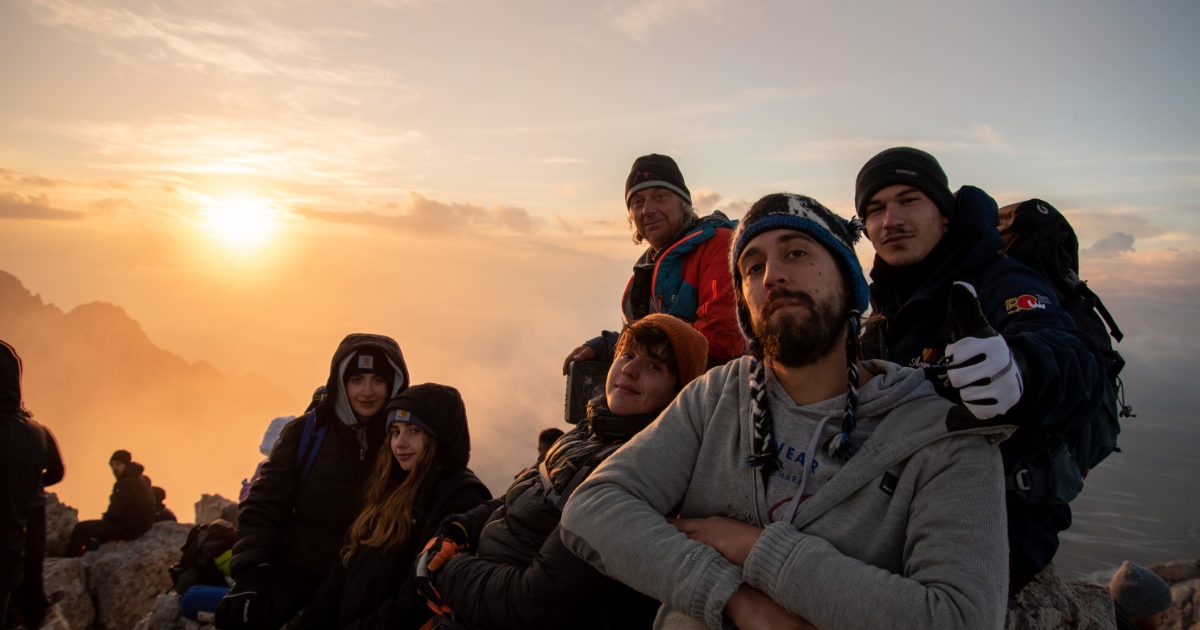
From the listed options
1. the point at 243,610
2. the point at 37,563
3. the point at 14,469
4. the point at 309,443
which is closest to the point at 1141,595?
the point at 309,443

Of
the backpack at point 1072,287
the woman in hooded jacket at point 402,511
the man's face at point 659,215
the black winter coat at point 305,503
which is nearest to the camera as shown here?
the backpack at point 1072,287

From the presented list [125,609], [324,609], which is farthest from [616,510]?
[125,609]

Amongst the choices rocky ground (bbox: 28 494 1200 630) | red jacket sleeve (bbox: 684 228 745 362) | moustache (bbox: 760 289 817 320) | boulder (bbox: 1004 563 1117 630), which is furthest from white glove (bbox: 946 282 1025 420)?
rocky ground (bbox: 28 494 1200 630)

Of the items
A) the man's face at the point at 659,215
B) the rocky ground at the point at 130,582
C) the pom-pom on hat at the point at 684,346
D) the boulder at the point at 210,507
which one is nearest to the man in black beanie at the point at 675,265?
the man's face at the point at 659,215

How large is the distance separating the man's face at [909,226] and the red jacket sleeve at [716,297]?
947 millimetres

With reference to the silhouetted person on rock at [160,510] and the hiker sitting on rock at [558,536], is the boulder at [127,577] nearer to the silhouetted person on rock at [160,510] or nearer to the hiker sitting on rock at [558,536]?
the silhouetted person on rock at [160,510]

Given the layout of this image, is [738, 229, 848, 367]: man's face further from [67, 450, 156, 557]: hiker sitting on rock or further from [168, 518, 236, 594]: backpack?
[67, 450, 156, 557]: hiker sitting on rock

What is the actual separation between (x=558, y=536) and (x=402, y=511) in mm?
1981

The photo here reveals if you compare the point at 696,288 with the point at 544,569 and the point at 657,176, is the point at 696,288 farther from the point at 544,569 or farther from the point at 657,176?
the point at 544,569

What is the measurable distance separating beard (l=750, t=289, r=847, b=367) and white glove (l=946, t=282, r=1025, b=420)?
0.38 metres

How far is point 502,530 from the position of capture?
11.6 ft

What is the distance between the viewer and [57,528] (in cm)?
1079

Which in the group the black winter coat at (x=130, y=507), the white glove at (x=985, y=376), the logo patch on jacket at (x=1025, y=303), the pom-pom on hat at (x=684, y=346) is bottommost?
the black winter coat at (x=130, y=507)

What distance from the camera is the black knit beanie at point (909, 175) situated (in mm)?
3605
